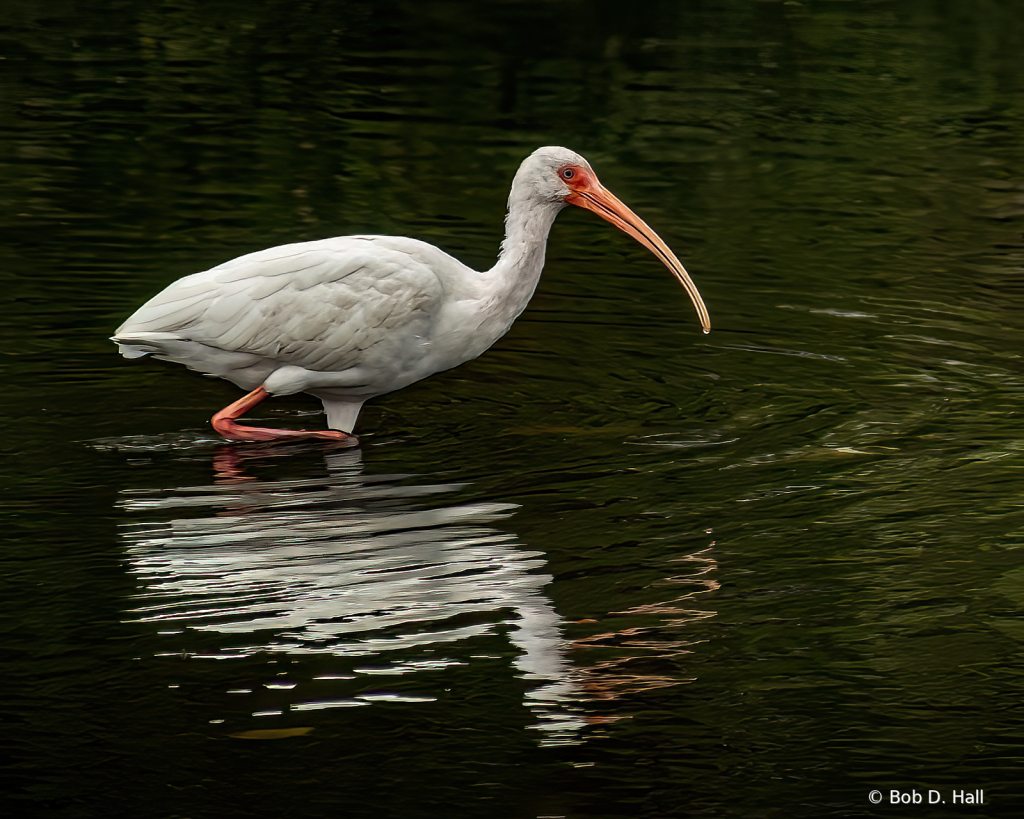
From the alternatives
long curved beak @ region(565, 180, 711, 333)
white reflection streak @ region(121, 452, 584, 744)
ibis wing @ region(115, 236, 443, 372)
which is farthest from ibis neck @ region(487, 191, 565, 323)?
white reflection streak @ region(121, 452, 584, 744)

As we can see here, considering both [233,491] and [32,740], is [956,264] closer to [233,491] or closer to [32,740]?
[233,491]

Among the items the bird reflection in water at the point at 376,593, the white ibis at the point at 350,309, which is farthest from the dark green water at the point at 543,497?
the white ibis at the point at 350,309

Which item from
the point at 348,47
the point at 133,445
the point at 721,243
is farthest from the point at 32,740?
the point at 348,47

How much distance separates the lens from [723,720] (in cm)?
650

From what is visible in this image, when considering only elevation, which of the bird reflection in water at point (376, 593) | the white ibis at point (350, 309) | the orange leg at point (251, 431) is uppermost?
the white ibis at point (350, 309)

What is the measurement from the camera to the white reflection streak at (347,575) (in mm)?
6984

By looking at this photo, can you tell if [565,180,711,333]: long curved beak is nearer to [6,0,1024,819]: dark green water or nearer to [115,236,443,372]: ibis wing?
[6,0,1024,819]: dark green water

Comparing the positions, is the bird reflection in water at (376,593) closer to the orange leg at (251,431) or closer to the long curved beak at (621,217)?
the orange leg at (251,431)

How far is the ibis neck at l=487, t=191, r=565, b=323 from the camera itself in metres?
9.27

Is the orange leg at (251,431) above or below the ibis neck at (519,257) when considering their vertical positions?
below

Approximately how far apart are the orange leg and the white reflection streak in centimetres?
55

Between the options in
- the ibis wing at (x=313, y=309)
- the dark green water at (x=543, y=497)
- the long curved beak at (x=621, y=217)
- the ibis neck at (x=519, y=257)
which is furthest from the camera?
the long curved beak at (x=621, y=217)

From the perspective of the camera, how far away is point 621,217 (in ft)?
31.6

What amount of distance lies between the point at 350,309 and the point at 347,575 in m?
1.97
